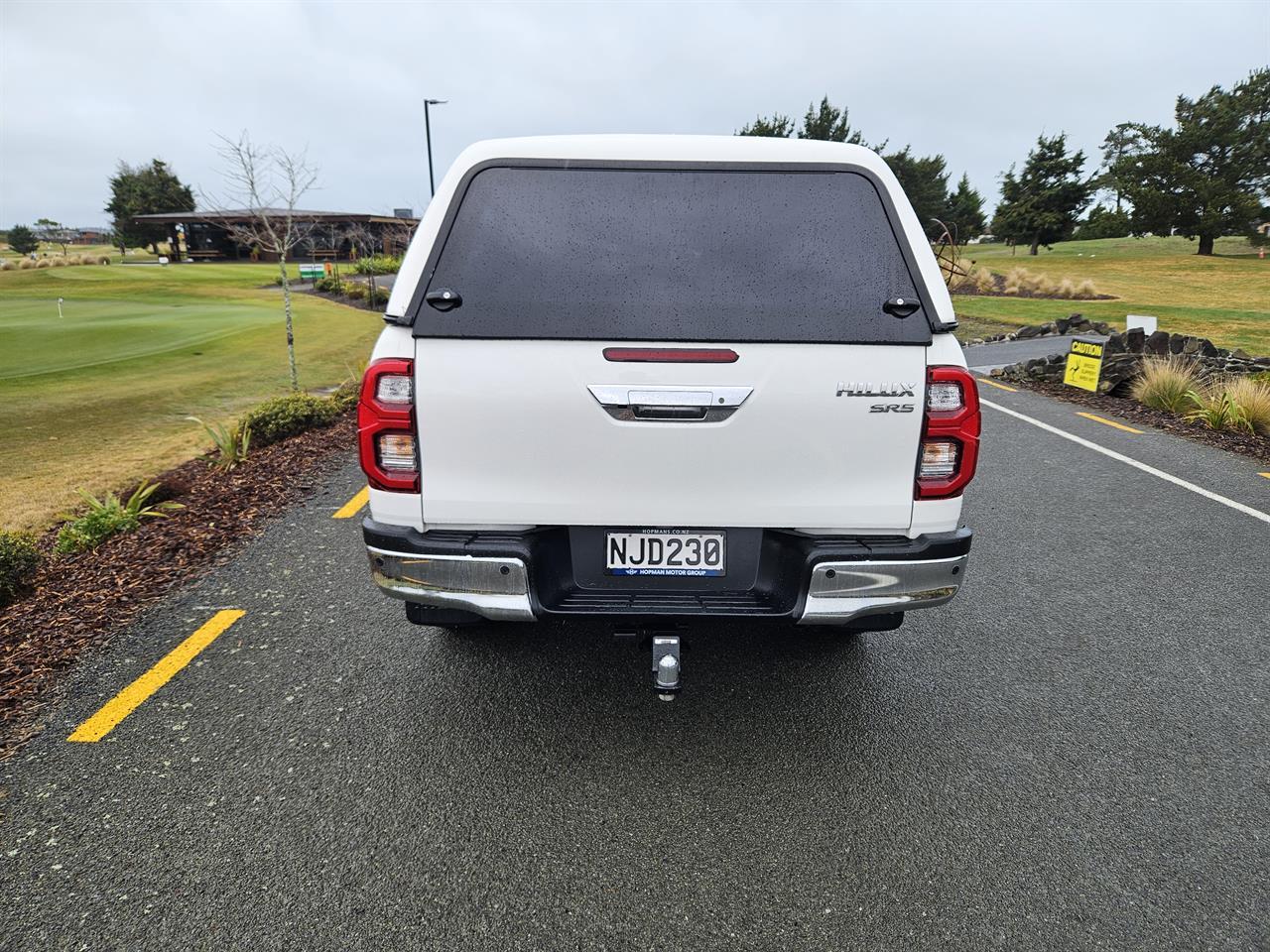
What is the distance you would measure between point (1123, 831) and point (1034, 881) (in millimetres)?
445

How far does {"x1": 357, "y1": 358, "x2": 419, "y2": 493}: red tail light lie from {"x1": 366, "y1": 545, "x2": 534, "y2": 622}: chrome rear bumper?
0.25m

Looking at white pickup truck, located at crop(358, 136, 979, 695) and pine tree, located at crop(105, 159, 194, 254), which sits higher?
pine tree, located at crop(105, 159, 194, 254)

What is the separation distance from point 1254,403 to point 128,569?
34.3 ft

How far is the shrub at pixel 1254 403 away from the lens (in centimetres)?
820

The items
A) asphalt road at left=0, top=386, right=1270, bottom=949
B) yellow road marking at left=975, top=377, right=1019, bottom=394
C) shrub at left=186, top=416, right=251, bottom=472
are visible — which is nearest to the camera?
asphalt road at left=0, top=386, right=1270, bottom=949

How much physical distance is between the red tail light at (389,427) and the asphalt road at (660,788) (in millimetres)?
1058

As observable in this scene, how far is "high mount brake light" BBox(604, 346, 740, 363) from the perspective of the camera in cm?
240

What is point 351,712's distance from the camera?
306 cm

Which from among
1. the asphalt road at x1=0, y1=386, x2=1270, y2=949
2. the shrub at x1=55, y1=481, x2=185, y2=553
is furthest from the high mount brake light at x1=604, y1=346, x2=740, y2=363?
the shrub at x1=55, y1=481, x2=185, y2=553

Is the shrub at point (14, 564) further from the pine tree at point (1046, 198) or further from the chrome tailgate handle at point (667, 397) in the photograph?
the pine tree at point (1046, 198)

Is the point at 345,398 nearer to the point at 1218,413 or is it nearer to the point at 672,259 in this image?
the point at 672,259

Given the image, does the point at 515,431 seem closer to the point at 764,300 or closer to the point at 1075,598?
the point at 764,300

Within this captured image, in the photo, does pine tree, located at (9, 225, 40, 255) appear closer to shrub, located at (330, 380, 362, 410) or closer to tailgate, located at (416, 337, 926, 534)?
shrub, located at (330, 380, 362, 410)

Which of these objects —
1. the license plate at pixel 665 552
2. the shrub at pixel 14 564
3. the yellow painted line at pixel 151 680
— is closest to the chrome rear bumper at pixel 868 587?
the license plate at pixel 665 552
